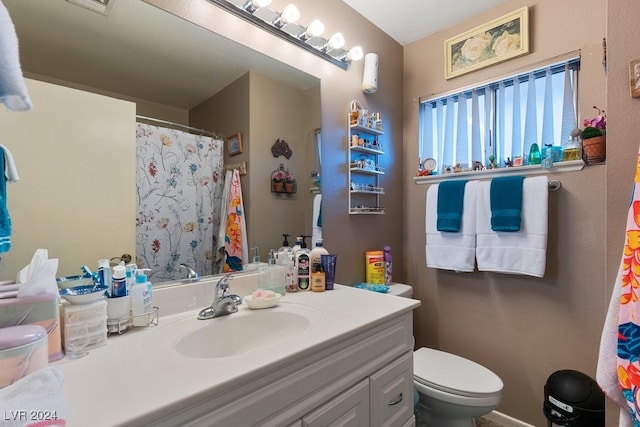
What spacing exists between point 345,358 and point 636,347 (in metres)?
0.73

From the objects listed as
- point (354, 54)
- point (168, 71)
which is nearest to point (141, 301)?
point (168, 71)

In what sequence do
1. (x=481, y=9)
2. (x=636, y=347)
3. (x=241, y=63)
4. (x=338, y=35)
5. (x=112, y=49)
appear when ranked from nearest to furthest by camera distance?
(x=636, y=347) → (x=112, y=49) → (x=241, y=63) → (x=338, y=35) → (x=481, y=9)

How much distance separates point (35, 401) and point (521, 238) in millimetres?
1850

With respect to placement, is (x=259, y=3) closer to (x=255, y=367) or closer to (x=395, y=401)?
(x=255, y=367)

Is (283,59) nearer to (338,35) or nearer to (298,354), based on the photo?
(338,35)

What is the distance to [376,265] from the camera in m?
1.76

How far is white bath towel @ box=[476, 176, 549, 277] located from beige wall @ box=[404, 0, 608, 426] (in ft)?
0.43

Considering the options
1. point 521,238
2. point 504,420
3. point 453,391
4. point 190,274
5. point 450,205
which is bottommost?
point 504,420

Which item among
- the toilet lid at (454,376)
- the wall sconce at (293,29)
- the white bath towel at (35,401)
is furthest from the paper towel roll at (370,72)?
the white bath towel at (35,401)

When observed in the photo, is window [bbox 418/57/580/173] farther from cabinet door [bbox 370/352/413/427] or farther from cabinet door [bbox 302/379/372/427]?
cabinet door [bbox 302/379/372/427]

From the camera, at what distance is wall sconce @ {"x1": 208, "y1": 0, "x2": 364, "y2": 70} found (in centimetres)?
123

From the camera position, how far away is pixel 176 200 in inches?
43.6

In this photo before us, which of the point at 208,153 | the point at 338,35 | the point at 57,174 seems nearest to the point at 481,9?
the point at 338,35

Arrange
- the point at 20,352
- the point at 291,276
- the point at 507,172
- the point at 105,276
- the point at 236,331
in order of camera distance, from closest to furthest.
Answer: the point at 20,352 → the point at 105,276 → the point at 236,331 → the point at 291,276 → the point at 507,172
